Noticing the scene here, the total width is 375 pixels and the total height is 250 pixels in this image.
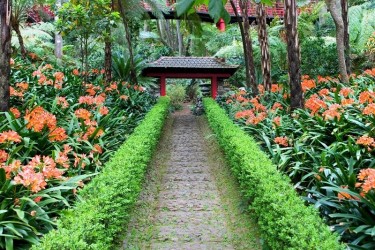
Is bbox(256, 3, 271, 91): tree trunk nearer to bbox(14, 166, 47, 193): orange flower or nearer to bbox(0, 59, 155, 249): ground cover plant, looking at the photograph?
bbox(0, 59, 155, 249): ground cover plant

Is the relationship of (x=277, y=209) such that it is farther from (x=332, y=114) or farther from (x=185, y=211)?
(x=332, y=114)

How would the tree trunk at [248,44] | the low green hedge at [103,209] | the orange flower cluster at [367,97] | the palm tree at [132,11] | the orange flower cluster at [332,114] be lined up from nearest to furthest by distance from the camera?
the low green hedge at [103,209] → the orange flower cluster at [332,114] → the orange flower cluster at [367,97] → the tree trunk at [248,44] → the palm tree at [132,11]

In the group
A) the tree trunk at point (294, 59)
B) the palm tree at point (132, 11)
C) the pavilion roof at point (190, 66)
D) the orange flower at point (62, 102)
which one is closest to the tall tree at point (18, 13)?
the palm tree at point (132, 11)

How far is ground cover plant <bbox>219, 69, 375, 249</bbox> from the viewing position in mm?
3170

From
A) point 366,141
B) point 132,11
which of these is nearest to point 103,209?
point 366,141

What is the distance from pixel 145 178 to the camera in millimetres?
6062

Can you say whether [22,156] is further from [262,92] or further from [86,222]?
[262,92]

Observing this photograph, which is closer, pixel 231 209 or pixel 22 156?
pixel 22 156

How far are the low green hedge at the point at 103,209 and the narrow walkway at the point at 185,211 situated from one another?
12.2 inches

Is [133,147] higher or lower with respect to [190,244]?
higher

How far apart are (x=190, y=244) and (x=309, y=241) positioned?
1575 millimetres

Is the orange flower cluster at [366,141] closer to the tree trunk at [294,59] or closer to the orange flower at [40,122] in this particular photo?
the tree trunk at [294,59]

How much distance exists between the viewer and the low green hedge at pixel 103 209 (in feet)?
8.41

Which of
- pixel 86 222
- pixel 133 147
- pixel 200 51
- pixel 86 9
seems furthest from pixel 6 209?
pixel 200 51
